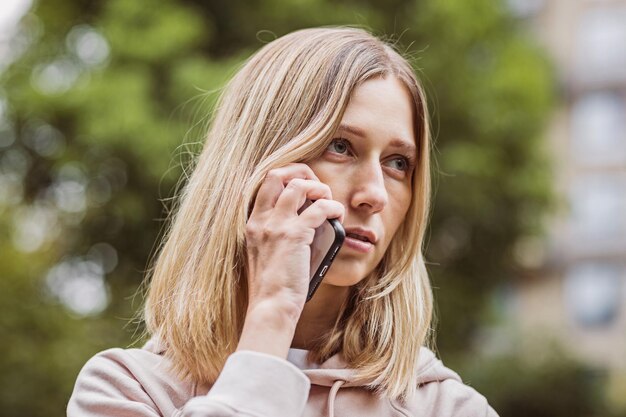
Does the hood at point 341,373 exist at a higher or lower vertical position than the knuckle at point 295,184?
lower

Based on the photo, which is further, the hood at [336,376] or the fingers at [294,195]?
the hood at [336,376]

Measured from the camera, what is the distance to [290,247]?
6.09 ft

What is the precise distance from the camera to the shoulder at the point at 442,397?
6.75ft

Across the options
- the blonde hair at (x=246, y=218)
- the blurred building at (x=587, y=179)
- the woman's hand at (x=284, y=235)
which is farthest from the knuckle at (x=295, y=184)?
the blurred building at (x=587, y=179)

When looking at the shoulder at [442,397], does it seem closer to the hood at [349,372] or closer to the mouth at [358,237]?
the hood at [349,372]

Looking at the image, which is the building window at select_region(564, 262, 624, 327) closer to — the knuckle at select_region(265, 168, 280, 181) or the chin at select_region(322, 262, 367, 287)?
the chin at select_region(322, 262, 367, 287)

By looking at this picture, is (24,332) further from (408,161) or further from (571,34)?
(571,34)

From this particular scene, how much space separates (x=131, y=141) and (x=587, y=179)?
66.4 ft

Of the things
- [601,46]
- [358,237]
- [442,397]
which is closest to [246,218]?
[358,237]

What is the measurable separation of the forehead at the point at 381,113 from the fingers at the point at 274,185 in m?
0.15

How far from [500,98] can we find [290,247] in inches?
446

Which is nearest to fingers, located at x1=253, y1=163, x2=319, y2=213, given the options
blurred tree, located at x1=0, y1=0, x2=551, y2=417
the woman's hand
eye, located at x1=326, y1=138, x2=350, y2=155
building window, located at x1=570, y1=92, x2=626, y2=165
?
the woman's hand

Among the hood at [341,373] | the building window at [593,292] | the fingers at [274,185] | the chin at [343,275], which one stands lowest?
the building window at [593,292]

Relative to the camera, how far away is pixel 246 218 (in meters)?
1.99
